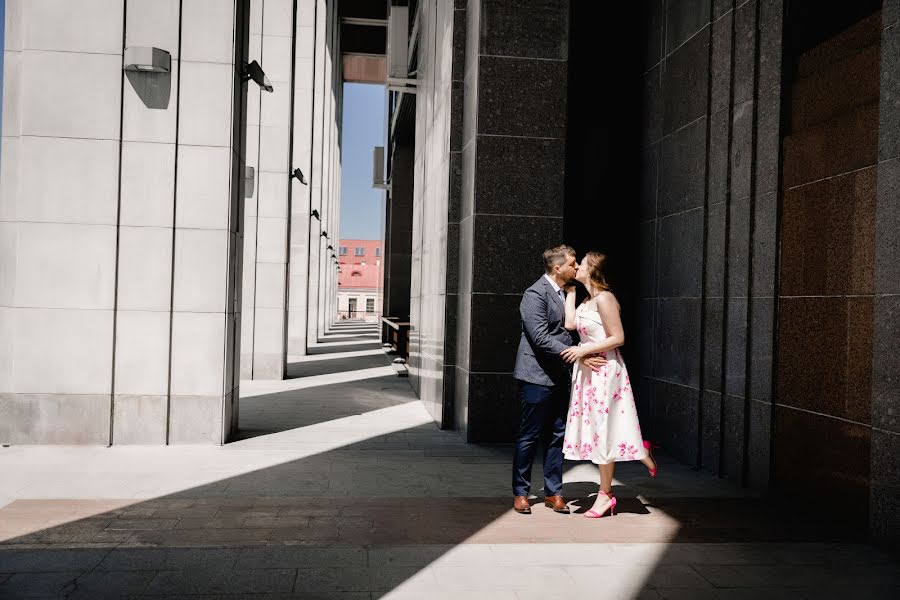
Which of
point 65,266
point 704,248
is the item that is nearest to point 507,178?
point 704,248

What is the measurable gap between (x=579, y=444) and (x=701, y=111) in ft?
13.4

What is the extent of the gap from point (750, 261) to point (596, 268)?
6.81ft

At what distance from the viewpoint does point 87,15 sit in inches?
318

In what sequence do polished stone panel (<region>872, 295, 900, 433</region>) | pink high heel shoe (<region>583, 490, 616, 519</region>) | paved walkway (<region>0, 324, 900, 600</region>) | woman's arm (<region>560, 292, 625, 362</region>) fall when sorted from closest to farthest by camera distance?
1. paved walkway (<region>0, 324, 900, 600</region>)
2. polished stone panel (<region>872, 295, 900, 433</region>)
3. woman's arm (<region>560, 292, 625, 362</region>)
4. pink high heel shoe (<region>583, 490, 616, 519</region>)

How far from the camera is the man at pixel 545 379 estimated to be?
5812 millimetres

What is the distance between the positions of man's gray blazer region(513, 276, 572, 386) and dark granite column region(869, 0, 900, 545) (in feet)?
7.35

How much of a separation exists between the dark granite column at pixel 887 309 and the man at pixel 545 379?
7.22ft

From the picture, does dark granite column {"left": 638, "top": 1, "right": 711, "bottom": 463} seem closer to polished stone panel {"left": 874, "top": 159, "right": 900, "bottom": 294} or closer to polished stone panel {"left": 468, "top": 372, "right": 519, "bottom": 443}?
polished stone panel {"left": 468, "top": 372, "right": 519, "bottom": 443}

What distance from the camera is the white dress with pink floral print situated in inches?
221

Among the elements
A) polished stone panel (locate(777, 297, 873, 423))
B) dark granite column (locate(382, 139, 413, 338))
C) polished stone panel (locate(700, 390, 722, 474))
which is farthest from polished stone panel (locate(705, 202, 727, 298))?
dark granite column (locate(382, 139, 413, 338))

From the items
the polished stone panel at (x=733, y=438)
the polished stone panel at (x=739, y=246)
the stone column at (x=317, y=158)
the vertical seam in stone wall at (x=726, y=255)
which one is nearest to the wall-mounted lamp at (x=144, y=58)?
the vertical seam in stone wall at (x=726, y=255)

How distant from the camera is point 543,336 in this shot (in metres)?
5.72

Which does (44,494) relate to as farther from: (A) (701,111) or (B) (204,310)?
(A) (701,111)

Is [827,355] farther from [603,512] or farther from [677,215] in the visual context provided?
[677,215]
